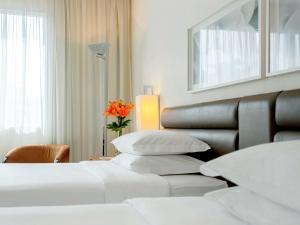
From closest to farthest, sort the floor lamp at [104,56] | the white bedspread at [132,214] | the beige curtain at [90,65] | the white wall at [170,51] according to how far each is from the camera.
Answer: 1. the white bedspread at [132,214]
2. the white wall at [170,51]
3. the floor lamp at [104,56]
4. the beige curtain at [90,65]

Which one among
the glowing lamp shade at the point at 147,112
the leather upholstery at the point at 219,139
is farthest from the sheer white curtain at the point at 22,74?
the leather upholstery at the point at 219,139

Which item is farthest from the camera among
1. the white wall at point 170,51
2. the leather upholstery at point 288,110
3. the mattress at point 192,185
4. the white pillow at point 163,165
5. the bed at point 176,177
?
the white wall at point 170,51

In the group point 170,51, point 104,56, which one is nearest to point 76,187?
point 170,51

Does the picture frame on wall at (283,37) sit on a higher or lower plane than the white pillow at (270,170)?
higher

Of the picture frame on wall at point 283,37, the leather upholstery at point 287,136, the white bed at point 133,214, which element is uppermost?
the picture frame on wall at point 283,37

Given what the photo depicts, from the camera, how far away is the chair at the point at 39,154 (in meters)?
3.56

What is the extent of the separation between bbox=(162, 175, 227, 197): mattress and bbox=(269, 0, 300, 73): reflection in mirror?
25.4 inches

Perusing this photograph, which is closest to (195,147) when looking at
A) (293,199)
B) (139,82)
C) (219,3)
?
(219,3)

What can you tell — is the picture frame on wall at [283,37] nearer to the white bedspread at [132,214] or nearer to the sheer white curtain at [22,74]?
the white bedspread at [132,214]

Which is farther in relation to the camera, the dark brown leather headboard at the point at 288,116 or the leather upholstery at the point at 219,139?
the leather upholstery at the point at 219,139

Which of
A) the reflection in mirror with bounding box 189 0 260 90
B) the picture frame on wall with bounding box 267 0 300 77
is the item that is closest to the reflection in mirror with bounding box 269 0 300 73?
the picture frame on wall with bounding box 267 0 300 77

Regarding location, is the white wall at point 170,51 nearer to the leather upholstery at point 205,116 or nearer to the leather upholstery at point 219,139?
the leather upholstery at point 205,116

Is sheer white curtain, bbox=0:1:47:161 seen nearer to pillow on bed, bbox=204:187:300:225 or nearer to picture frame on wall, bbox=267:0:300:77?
picture frame on wall, bbox=267:0:300:77

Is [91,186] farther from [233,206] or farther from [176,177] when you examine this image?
[233,206]
